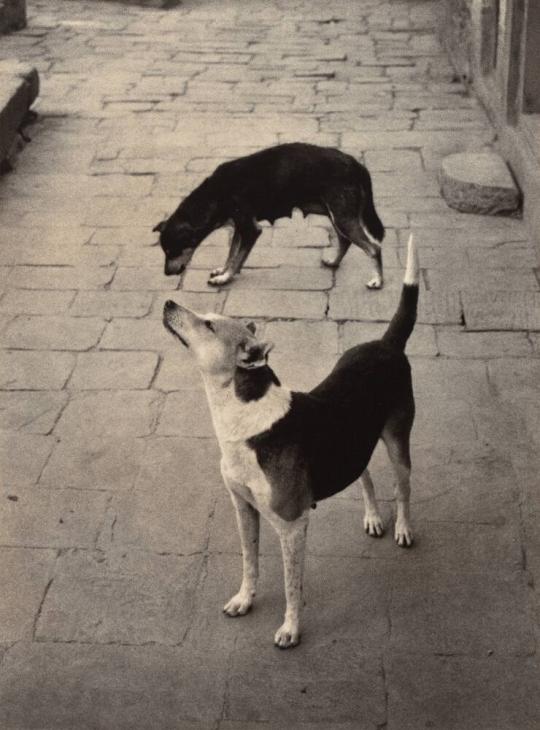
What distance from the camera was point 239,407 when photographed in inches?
155

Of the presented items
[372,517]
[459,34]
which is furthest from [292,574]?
[459,34]

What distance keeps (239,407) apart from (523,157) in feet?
16.6

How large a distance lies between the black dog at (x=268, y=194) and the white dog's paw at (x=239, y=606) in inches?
117

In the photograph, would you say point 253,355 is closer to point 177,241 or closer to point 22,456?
point 22,456

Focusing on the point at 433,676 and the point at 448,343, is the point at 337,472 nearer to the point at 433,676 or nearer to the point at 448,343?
the point at 433,676

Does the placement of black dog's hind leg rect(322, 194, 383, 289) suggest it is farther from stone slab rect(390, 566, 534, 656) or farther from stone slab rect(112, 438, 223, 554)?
stone slab rect(390, 566, 534, 656)

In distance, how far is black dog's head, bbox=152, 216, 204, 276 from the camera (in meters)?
6.84

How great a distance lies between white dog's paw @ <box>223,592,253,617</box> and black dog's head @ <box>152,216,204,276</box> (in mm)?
2968

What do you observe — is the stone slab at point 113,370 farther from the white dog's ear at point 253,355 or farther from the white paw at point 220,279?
the white dog's ear at point 253,355

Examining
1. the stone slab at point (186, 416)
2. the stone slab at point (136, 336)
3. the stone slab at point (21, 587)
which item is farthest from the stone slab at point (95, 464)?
the stone slab at point (136, 336)

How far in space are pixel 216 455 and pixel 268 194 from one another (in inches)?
79.9

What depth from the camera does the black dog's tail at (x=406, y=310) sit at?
14.5 feet

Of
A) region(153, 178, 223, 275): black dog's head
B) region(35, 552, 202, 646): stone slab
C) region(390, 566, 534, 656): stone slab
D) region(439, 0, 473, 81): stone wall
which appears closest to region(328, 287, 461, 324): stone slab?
region(153, 178, 223, 275): black dog's head

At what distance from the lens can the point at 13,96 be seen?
9.62 metres
